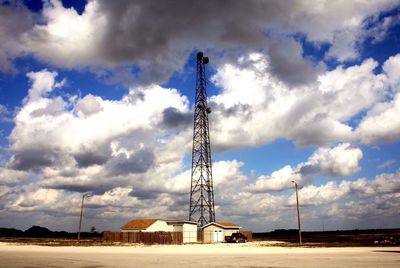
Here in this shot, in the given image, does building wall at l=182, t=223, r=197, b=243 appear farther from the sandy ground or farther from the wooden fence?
the sandy ground

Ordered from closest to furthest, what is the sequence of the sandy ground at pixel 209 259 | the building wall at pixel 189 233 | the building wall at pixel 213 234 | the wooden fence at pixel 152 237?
the sandy ground at pixel 209 259 < the wooden fence at pixel 152 237 < the building wall at pixel 189 233 < the building wall at pixel 213 234

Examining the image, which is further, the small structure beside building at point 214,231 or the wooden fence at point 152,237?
the small structure beside building at point 214,231

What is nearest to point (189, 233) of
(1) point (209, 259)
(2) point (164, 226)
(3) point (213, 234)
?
(3) point (213, 234)

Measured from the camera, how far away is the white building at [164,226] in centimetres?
7212

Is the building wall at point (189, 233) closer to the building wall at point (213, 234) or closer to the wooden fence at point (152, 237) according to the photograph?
the building wall at point (213, 234)

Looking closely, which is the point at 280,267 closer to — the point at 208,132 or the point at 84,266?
the point at 84,266

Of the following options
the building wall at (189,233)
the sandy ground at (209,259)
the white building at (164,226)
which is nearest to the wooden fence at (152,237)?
the building wall at (189,233)

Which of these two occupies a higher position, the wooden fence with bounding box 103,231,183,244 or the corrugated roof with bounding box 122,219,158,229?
the corrugated roof with bounding box 122,219,158,229

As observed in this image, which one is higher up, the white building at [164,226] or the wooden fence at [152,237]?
the white building at [164,226]

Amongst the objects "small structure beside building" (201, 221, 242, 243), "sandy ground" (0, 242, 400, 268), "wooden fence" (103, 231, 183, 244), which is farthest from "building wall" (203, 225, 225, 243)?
"sandy ground" (0, 242, 400, 268)

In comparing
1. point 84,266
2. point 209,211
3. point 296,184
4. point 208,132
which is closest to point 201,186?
point 209,211

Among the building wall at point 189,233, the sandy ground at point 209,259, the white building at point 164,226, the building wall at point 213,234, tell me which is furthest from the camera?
the building wall at point 213,234

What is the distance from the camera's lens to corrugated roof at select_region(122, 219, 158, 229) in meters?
73.2

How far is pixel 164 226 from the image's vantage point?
246 ft
